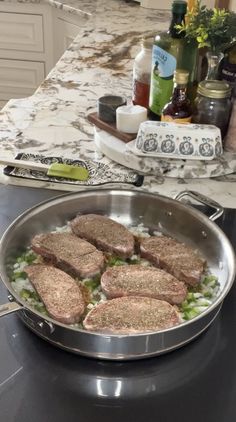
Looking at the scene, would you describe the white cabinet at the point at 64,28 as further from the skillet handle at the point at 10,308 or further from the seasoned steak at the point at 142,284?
the skillet handle at the point at 10,308

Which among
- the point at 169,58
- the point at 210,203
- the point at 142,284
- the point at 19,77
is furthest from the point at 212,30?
the point at 19,77

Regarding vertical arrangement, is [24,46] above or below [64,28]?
below

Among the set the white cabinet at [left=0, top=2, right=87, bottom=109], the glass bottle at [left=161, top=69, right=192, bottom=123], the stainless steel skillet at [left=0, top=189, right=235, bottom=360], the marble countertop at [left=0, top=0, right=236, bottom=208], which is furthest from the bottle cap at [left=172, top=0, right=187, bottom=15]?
the white cabinet at [left=0, top=2, right=87, bottom=109]

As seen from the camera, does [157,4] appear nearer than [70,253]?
No

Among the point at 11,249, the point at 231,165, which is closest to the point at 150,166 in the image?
the point at 231,165

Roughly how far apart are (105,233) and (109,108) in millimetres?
471

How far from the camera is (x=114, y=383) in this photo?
0.74 meters

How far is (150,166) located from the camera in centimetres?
124

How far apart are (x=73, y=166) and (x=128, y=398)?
63cm

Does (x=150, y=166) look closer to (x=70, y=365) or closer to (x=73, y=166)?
(x=73, y=166)

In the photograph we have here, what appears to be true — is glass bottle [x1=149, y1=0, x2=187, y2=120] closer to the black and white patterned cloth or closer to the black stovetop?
the black and white patterned cloth

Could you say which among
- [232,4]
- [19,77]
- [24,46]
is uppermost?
[232,4]

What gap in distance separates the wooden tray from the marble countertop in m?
0.04

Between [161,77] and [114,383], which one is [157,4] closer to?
[161,77]
